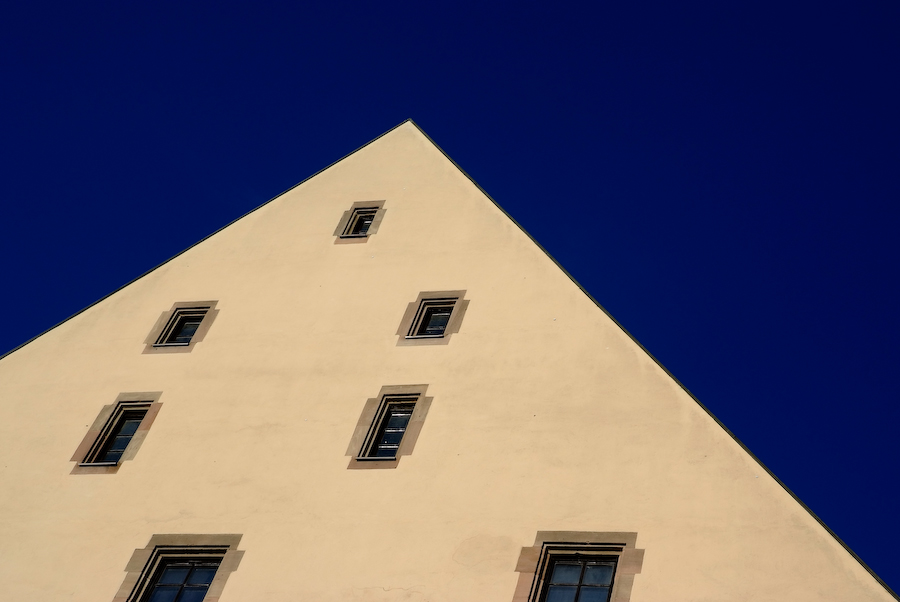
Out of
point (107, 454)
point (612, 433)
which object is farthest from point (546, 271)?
point (107, 454)

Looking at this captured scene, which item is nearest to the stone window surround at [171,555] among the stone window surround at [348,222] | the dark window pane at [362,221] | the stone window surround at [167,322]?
the stone window surround at [167,322]

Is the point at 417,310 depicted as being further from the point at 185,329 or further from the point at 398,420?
the point at 185,329

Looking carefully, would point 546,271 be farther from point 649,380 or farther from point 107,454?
point 107,454

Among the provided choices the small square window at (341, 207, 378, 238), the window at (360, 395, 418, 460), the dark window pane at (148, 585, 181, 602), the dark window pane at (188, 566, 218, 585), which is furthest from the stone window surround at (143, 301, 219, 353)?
the dark window pane at (148, 585, 181, 602)

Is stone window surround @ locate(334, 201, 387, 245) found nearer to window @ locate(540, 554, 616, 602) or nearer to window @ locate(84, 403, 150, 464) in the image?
window @ locate(84, 403, 150, 464)

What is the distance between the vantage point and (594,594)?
58.3 feet

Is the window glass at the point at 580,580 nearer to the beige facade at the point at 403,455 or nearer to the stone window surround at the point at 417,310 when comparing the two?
the beige facade at the point at 403,455

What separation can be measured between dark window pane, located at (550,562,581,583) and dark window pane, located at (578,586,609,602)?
0.26 meters

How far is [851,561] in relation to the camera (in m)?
17.1

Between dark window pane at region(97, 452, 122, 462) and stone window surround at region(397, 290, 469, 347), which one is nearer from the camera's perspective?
dark window pane at region(97, 452, 122, 462)

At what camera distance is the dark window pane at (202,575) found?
64.5ft

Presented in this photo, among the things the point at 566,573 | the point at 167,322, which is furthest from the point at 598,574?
the point at 167,322

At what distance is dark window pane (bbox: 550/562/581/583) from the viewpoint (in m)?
18.1

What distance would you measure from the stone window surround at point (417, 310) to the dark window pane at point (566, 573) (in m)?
5.64
